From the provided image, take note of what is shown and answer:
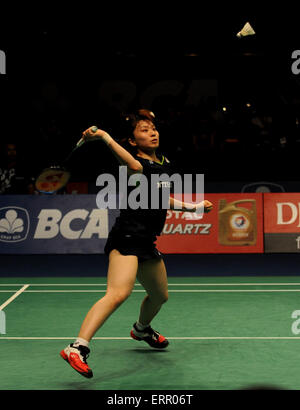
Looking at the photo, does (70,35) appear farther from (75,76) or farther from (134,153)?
(134,153)

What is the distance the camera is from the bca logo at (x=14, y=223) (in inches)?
405

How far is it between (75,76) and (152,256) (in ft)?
42.5

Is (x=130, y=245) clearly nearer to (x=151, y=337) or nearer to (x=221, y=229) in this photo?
(x=151, y=337)

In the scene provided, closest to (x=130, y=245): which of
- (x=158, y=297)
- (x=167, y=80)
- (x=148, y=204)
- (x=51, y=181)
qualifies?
(x=148, y=204)

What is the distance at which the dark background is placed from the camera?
13.4 meters

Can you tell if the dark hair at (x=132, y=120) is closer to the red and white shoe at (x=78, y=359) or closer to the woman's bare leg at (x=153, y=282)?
the woman's bare leg at (x=153, y=282)

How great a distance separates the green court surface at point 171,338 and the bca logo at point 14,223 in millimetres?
2371

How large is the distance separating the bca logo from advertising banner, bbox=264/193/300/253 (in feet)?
12.8

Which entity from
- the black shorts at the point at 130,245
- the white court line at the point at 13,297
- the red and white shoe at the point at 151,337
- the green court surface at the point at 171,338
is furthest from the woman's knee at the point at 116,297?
the white court line at the point at 13,297

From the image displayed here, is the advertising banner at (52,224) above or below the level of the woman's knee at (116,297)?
above

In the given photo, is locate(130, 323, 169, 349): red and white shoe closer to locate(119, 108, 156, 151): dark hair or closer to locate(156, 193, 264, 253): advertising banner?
locate(119, 108, 156, 151): dark hair

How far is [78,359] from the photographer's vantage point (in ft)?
12.7

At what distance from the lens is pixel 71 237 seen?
33.7ft

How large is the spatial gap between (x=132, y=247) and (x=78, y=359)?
32.4 inches
